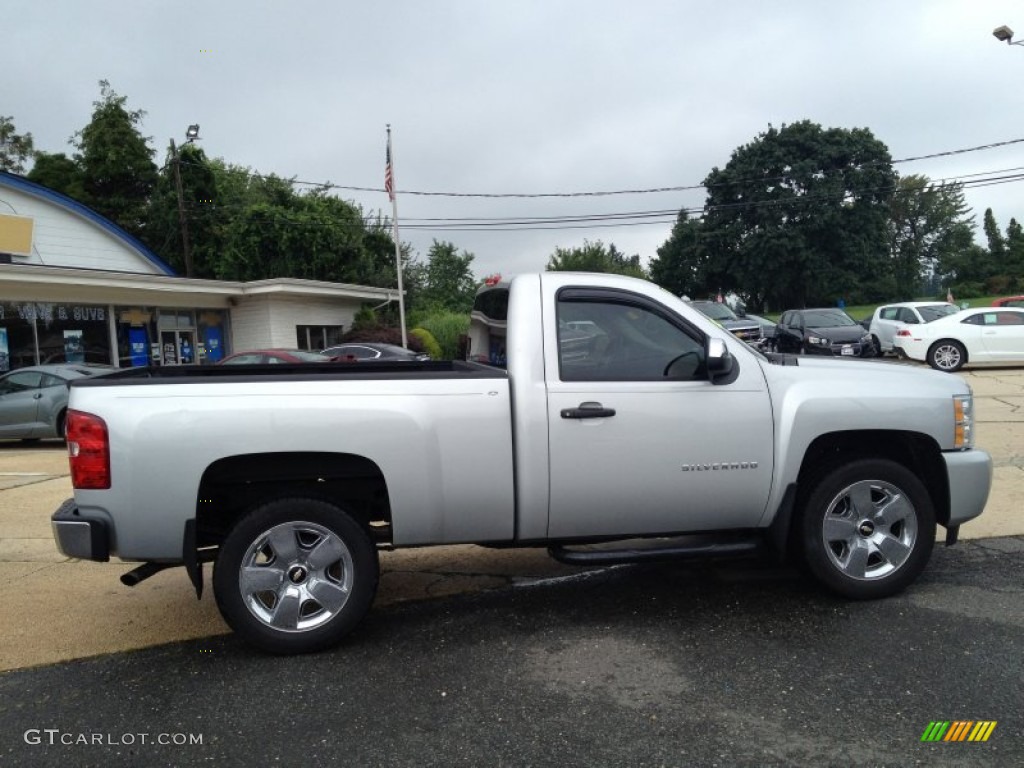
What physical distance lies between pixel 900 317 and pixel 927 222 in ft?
234

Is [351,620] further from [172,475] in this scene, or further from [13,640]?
[13,640]

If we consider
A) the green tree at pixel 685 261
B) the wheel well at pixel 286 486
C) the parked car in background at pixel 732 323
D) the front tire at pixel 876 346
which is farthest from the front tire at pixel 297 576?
the green tree at pixel 685 261

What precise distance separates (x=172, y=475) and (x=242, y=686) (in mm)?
1052

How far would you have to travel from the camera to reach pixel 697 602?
463cm

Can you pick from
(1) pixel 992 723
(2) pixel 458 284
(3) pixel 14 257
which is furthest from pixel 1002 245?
(1) pixel 992 723

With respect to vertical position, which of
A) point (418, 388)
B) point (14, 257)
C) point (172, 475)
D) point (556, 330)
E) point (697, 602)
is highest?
point (14, 257)

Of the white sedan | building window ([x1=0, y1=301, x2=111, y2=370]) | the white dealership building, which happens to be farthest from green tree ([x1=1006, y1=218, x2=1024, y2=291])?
building window ([x1=0, y1=301, x2=111, y2=370])

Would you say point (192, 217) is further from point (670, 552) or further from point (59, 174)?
point (670, 552)

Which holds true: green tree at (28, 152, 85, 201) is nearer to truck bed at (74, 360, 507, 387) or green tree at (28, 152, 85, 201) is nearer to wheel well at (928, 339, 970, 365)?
wheel well at (928, 339, 970, 365)

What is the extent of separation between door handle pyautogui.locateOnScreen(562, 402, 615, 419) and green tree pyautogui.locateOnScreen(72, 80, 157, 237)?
42.8m

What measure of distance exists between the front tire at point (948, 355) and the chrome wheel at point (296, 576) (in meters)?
17.7

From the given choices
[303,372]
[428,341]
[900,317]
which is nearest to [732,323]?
[900,317]

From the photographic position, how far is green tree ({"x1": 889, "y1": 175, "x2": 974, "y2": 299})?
7994cm

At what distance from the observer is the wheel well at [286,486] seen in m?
3.98
